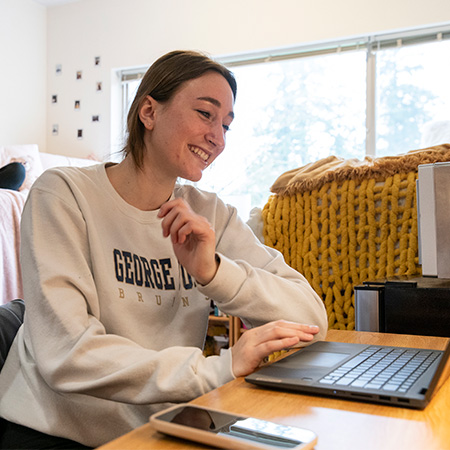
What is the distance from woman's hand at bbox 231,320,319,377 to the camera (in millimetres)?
687

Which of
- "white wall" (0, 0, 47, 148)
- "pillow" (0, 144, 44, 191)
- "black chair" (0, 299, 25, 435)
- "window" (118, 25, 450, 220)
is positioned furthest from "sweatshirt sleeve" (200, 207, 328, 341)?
"white wall" (0, 0, 47, 148)

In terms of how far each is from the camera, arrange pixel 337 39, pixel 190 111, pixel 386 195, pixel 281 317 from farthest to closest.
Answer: pixel 337 39 → pixel 386 195 → pixel 190 111 → pixel 281 317

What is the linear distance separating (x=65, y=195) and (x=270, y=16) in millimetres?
3283

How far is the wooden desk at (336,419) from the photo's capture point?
444 millimetres

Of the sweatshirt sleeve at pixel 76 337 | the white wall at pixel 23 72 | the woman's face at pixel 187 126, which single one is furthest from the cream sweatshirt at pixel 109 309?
the white wall at pixel 23 72

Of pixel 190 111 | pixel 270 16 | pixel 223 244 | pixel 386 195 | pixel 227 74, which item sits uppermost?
pixel 270 16

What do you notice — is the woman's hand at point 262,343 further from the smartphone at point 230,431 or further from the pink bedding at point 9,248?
the pink bedding at point 9,248

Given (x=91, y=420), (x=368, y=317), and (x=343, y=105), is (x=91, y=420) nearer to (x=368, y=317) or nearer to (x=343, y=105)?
(x=368, y=317)

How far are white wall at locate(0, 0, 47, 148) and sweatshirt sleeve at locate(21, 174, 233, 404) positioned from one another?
12.7ft

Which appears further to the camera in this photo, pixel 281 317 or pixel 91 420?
pixel 281 317

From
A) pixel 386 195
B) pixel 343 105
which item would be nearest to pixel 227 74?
pixel 386 195

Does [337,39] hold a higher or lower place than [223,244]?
higher

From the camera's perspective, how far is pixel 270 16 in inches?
150

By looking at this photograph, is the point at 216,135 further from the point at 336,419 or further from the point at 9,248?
the point at 9,248
